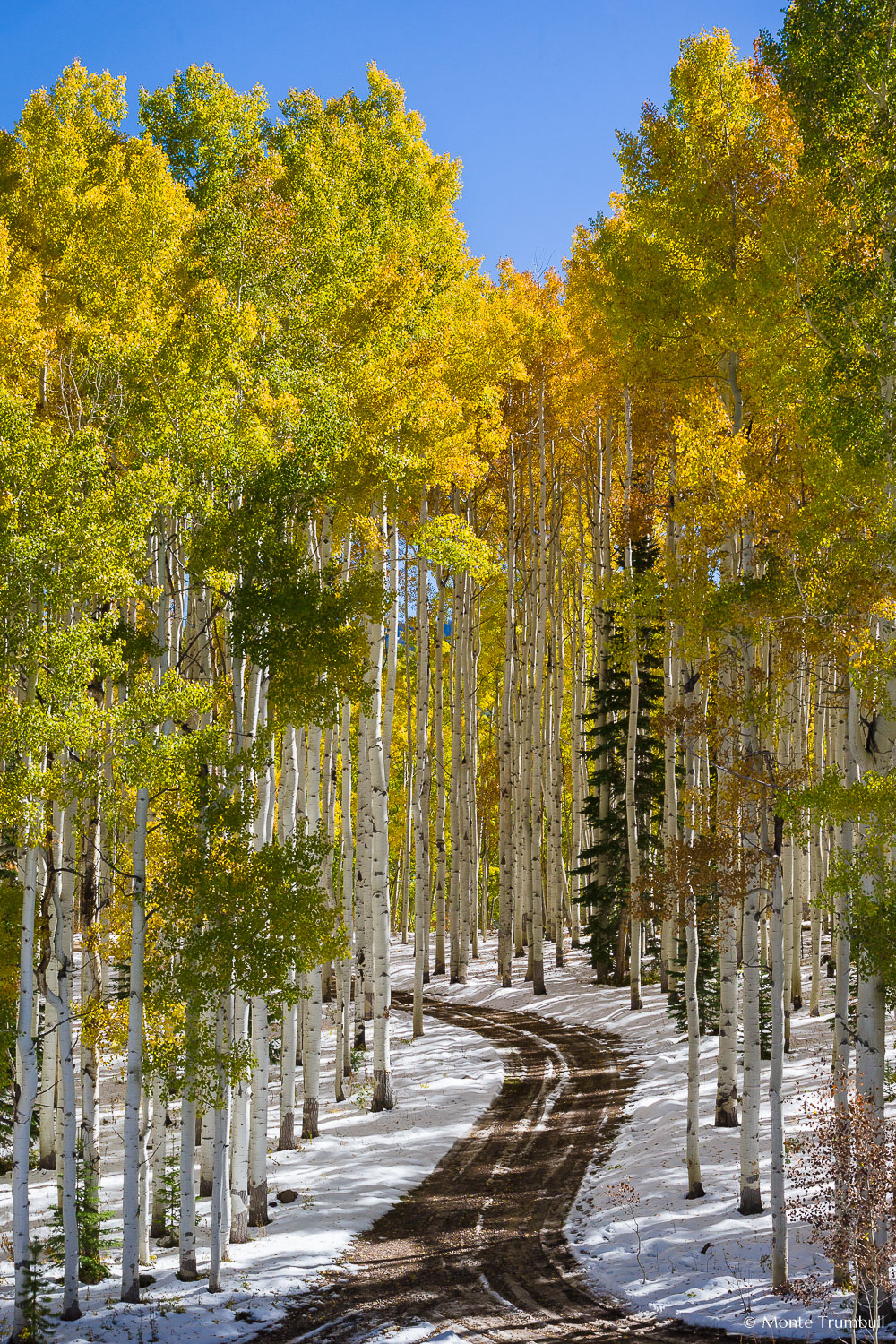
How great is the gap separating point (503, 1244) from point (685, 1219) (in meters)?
1.88

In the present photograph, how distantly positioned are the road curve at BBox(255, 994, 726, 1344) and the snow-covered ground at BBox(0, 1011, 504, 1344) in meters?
0.34

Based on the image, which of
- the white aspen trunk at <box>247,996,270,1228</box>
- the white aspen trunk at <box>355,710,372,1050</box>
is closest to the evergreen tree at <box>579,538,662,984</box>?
the white aspen trunk at <box>355,710,372,1050</box>

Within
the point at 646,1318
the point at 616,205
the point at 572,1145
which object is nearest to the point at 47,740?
the point at 646,1318

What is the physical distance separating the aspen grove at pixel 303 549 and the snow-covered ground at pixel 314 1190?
37 centimetres

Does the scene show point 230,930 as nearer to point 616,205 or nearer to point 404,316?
point 404,316

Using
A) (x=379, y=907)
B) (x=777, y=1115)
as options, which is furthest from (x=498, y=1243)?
(x=379, y=907)

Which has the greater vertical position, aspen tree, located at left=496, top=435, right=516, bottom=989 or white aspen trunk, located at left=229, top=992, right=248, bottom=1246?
aspen tree, located at left=496, top=435, right=516, bottom=989

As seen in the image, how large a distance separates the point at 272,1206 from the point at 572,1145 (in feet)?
12.7

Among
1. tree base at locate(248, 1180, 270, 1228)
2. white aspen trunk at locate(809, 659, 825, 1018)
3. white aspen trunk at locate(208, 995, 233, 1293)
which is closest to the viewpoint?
white aspen trunk at locate(208, 995, 233, 1293)

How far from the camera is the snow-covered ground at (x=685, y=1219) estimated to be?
8641 millimetres

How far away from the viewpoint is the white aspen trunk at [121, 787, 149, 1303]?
9070 millimetres

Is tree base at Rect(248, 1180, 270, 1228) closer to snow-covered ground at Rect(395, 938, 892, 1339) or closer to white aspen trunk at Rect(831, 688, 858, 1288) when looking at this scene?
snow-covered ground at Rect(395, 938, 892, 1339)

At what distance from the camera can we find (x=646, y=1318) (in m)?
8.57

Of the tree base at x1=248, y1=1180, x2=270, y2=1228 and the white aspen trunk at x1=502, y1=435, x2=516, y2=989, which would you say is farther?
the white aspen trunk at x1=502, y1=435, x2=516, y2=989
